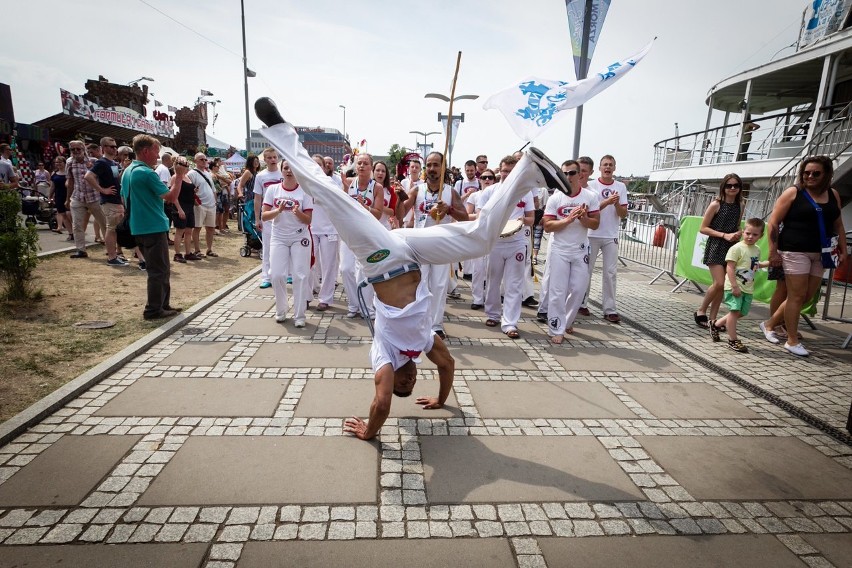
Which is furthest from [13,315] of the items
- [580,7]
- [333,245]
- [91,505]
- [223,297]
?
[580,7]

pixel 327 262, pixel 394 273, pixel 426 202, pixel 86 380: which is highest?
pixel 426 202

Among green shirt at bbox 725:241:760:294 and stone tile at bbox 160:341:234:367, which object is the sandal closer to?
green shirt at bbox 725:241:760:294

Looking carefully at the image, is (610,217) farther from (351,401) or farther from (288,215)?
(351,401)

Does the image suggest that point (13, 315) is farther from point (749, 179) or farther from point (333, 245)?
point (749, 179)

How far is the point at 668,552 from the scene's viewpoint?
8.29 feet

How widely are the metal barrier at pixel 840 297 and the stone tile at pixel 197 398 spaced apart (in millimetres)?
7183

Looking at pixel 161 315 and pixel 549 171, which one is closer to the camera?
pixel 549 171

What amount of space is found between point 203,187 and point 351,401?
329 inches

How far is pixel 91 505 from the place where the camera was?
2705mm

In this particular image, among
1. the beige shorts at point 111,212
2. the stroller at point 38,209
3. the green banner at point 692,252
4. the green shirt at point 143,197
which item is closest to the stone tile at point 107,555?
the green shirt at point 143,197

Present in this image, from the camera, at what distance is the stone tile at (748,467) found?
10.1ft

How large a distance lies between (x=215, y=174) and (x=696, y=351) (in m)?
13.4

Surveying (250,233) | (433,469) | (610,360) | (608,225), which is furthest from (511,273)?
(250,233)

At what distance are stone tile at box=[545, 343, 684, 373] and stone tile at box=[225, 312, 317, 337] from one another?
3144 mm
